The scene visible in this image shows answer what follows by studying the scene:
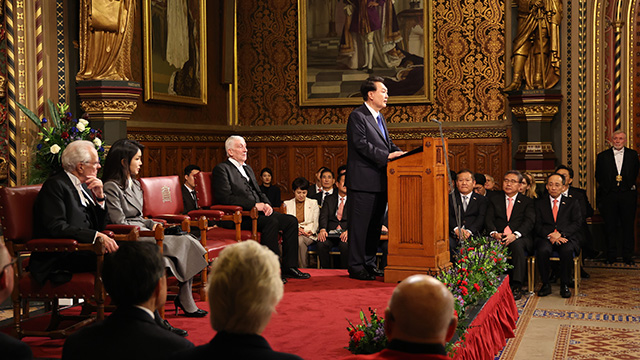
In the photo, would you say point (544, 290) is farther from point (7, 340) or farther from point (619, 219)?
point (7, 340)

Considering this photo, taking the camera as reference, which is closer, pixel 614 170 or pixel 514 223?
pixel 514 223

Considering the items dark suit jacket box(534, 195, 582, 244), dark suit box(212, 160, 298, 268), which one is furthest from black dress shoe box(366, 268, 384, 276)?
dark suit jacket box(534, 195, 582, 244)

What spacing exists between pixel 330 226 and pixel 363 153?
253 cm

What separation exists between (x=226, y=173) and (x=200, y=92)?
3.81 metres

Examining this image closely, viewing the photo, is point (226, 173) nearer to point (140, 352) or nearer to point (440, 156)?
point (440, 156)

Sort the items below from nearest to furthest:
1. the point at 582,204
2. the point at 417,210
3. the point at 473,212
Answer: the point at 417,210
the point at 473,212
the point at 582,204

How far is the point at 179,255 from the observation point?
15.8ft

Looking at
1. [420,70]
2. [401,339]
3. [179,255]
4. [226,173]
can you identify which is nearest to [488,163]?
[420,70]

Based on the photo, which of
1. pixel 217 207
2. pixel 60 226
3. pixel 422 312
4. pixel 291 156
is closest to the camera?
pixel 422 312

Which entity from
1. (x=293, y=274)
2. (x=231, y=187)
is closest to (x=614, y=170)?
(x=293, y=274)

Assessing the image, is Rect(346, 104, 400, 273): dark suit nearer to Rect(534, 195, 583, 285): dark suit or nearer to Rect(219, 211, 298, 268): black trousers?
Rect(219, 211, 298, 268): black trousers

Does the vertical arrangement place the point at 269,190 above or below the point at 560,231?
above

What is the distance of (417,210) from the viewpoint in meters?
5.80

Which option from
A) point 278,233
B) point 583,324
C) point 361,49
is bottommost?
point 583,324
